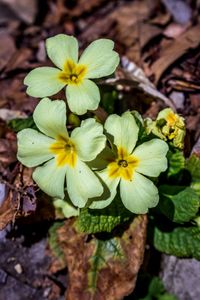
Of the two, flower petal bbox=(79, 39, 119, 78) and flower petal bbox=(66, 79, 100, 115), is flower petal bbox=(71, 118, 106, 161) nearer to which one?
flower petal bbox=(66, 79, 100, 115)

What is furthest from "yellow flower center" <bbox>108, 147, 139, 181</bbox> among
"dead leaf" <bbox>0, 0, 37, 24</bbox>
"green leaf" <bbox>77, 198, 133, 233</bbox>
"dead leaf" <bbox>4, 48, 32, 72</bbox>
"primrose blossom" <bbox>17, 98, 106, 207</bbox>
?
"dead leaf" <bbox>0, 0, 37, 24</bbox>

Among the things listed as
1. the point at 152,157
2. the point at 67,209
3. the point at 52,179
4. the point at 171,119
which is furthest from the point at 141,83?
the point at 52,179

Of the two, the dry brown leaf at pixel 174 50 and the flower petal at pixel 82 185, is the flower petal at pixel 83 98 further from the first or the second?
the dry brown leaf at pixel 174 50

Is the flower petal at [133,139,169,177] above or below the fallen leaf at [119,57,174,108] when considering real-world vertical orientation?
above

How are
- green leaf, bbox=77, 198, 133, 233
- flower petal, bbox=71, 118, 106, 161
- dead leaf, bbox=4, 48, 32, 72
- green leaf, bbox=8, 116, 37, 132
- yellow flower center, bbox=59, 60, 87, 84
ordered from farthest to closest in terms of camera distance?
dead leaf, bbox=4, 48, 32, 72
green leaf, bbox=8, 116, 37, 132
green leaf, bbox=77, 198, 133, 233
yellow flower center, bbox=59, 60, 87, 84
flower petal, bbox=71, 118, 106, 161

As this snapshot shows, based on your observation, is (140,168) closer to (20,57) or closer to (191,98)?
(191,98)

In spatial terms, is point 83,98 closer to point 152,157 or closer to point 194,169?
point 152,157

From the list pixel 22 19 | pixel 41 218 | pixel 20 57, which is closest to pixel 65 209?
pixel 41 218
